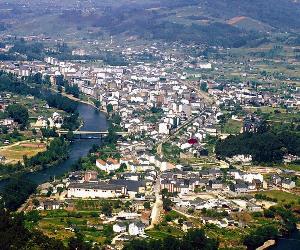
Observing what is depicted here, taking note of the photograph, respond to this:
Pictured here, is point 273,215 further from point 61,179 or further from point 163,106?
point 163,106

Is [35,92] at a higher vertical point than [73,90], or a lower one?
higher

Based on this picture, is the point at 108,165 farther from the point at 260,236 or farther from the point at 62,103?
the point at 62,103

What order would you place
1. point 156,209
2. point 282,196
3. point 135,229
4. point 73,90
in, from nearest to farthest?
point 135,229, point 156,209, point 282,196, point 73,90

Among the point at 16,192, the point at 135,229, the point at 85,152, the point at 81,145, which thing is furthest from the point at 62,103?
the point at 135,229

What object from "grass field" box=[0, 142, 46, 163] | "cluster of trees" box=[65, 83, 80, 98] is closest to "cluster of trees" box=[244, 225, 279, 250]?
"grass field" box=[0, 142, 46, 163]

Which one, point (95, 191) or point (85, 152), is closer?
point (95, 191)

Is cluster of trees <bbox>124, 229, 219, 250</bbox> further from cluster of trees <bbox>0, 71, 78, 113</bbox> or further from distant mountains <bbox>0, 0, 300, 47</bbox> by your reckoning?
distant mountains <bbox>0, 0, 300, 47</bbox>
